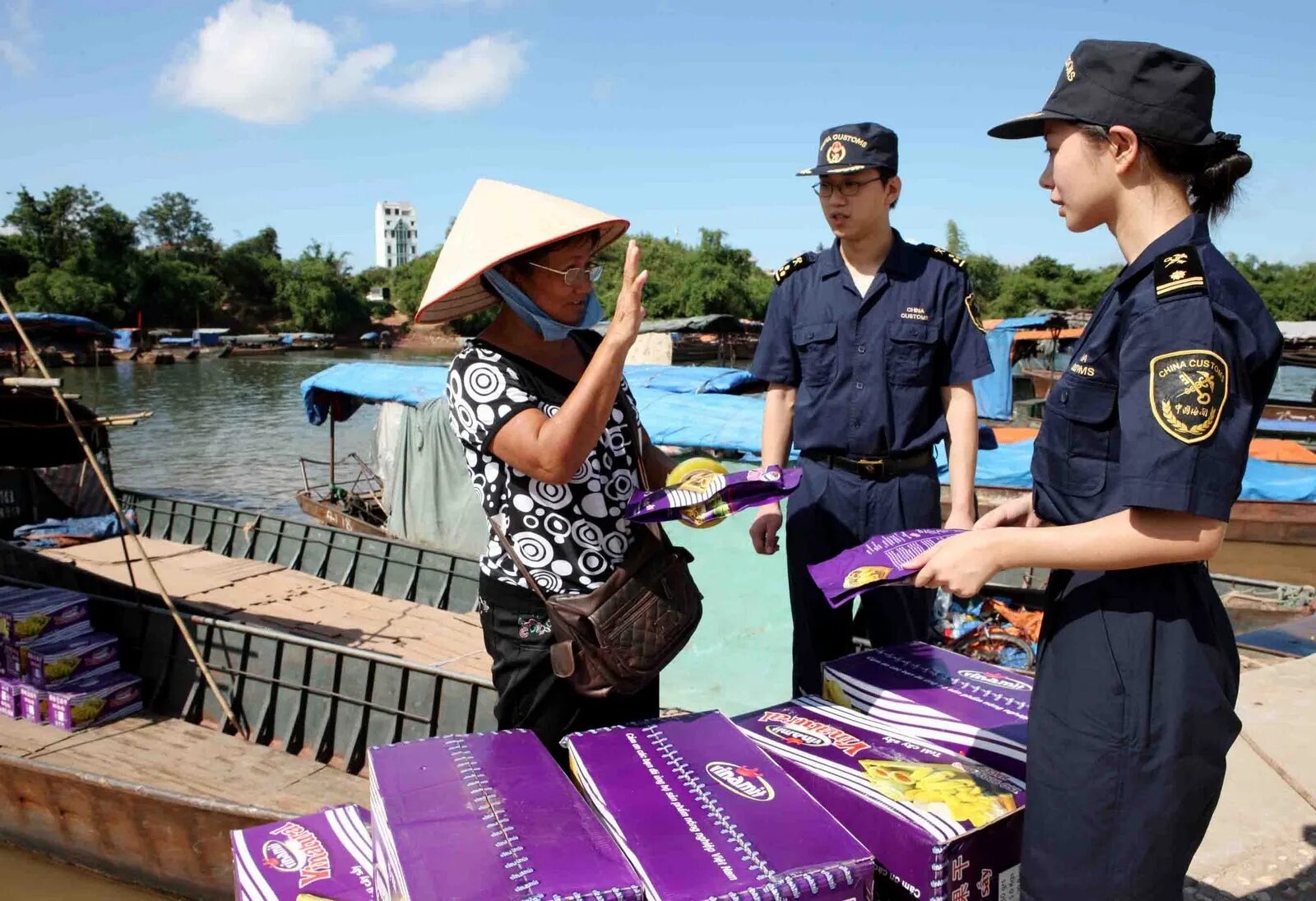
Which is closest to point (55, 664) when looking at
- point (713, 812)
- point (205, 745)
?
point (205, 745)

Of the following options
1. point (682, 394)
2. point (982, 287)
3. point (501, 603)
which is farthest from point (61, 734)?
point (982, 287)

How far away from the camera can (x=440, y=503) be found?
1303 centimetres

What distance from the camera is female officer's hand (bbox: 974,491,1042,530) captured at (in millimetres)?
1786

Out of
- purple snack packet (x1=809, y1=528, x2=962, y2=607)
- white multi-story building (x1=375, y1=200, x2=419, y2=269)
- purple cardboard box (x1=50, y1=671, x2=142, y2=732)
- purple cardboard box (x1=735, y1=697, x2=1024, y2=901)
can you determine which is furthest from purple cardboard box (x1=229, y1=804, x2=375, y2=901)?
white multi-story building (x1=375, y1=200, x2=419, y2=269)

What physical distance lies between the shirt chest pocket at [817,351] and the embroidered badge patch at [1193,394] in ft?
5.19

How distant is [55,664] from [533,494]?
5201mm

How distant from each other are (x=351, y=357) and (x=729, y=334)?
24739mm

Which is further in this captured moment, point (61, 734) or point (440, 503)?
point (440, 503)

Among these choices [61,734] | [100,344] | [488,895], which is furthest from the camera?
[100,344]

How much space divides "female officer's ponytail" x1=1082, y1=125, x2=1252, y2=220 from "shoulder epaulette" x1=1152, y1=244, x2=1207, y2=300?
15 centimetres

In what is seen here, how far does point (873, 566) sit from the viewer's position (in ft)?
5.40

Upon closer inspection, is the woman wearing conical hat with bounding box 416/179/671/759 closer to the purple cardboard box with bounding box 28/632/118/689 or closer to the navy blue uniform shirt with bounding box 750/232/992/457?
the navy blue uniform shirt with bounding box 750/232/992/457

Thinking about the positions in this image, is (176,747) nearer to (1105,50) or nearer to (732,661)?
(732,661)

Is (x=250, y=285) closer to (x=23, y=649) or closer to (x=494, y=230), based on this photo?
(x=23, y=649)
